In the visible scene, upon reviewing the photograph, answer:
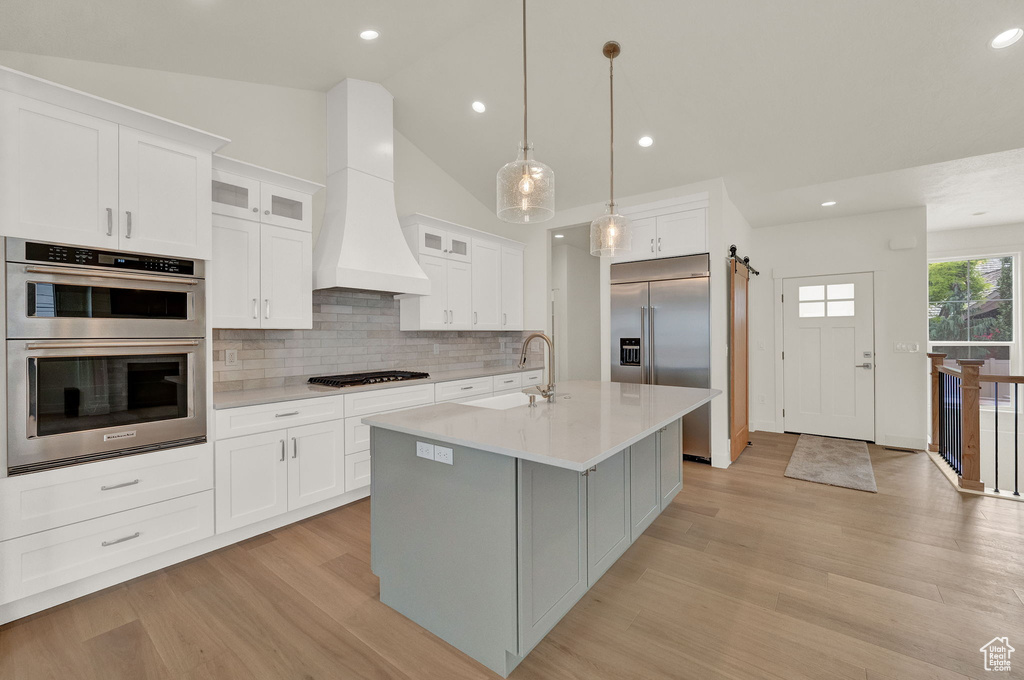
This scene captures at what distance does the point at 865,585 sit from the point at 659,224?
344cm

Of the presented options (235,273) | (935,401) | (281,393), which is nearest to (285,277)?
(235,273)

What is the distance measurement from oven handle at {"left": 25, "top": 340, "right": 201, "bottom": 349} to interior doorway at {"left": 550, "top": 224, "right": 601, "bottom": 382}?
4762 mm

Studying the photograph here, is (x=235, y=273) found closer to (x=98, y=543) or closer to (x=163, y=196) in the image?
(x=163, y=196)

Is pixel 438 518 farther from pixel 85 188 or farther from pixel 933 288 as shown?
pixel 933 288

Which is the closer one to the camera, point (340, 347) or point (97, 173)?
point (97, 173)

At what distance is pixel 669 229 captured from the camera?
450cm

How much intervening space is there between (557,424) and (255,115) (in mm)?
3326

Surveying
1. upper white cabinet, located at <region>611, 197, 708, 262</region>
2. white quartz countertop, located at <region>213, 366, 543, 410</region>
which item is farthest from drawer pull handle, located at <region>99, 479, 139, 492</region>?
upper white cabinet, located at <region>611, 197, 708, 262</region>

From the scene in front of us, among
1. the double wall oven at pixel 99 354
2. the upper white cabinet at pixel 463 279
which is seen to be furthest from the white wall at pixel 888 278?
the double wall oven at pixel 99 354

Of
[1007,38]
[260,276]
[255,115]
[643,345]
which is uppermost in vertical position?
[1007,38]

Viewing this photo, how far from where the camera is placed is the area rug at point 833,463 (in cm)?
373

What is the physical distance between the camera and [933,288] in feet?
20.4

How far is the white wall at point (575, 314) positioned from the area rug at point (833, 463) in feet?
9.36

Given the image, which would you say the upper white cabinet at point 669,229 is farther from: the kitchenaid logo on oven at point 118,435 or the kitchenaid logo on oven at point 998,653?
the kitchenaid logo on oven at point 118,435
